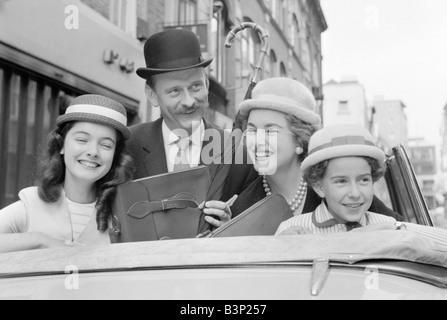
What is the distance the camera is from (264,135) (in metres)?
2.65

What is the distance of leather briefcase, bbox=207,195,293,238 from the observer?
7.22 ft

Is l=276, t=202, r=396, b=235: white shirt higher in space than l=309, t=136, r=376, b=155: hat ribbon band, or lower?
lower

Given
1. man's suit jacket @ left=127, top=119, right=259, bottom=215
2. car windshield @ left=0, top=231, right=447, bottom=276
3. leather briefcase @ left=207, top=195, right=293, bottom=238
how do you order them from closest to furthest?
car windshield @ left=0, top=231, right=447, bottom=276 < leather briefcase @ left=207, top=195, right=293, bottom=238 < man's suit jacket @ left=127, top=119, right=259, bottom=215

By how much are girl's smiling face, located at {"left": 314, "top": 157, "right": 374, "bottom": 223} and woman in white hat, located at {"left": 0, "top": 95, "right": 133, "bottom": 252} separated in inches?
36.1

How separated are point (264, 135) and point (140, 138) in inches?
30.7

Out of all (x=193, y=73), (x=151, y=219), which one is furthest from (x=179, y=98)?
(x=151, y=219)

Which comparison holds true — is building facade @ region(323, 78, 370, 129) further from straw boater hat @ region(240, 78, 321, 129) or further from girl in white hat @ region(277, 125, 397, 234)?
girl in white hat @ region(277, 125, 397, 234)

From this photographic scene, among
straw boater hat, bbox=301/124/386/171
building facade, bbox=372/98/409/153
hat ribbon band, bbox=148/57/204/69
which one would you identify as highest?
building facade, bbox=372/98/409/153

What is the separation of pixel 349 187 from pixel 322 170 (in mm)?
149

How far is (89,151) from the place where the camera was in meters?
2.53

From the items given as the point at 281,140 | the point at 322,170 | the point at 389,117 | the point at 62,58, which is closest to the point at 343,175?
the point at 322,170

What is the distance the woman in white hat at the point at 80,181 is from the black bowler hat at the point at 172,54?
21.6 inches

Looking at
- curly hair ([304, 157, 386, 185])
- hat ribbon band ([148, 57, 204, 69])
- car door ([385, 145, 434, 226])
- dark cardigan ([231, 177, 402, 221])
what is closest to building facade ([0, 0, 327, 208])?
hat ribbon band ([148, 57, 204, 69])
